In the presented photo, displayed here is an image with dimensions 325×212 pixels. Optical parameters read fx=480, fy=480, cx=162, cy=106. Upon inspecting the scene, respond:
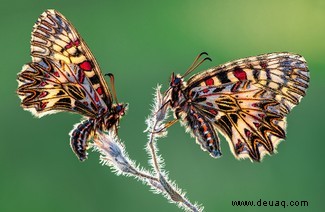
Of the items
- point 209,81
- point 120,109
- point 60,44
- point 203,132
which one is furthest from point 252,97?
point 60,44

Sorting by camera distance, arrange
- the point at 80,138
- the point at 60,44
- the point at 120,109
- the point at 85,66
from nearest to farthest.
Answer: the point at 80,138 < the point at 120,109 < the point at 85,66 < the point at 60,44

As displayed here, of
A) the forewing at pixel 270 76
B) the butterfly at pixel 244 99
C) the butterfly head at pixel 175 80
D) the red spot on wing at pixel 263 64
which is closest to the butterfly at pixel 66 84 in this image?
the butterfly head at pixel 175 80

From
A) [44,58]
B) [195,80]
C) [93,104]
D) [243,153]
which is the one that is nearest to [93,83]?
[93,104]

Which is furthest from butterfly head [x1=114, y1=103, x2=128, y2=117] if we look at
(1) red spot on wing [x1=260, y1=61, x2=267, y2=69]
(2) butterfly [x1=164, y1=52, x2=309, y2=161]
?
(1) red spot on wing [x1=260, y1=61, x2=267, y2=69]

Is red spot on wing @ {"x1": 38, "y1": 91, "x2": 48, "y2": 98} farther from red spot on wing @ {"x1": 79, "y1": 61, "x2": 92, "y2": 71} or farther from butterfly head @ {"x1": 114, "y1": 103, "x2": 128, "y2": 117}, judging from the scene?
Result: butterfly head @ {"x1": 114, "y1": 103, "x2": 128, "y2": 117}

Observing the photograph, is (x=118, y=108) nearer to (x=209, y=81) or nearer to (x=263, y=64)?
(x=209, y=81)

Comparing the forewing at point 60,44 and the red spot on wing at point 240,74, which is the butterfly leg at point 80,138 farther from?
the red spot on wing at point 240,74

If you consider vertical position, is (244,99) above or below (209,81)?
below

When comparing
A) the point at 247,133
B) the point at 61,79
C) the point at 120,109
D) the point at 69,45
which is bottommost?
the point at 247,133
